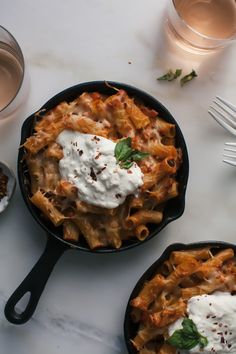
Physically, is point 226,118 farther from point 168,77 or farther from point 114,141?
point 114,141

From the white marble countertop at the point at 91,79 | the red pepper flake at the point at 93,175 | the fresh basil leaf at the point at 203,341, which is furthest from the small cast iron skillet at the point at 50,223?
the fresh basil leaf at the point at 203,341

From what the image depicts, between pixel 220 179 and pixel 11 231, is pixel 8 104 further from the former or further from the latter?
pixel 220 179

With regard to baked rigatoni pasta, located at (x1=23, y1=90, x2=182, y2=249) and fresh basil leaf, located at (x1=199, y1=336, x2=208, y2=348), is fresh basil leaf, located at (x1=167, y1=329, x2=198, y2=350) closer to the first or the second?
fresh basil leaf, located at (x1=199, y1=336, x2=208, y2=348)

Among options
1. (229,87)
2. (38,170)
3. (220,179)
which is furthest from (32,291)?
(229,87)

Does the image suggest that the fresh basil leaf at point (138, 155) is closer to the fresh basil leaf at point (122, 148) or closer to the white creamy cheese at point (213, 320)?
the fresh basil leaf at point (122, 148)

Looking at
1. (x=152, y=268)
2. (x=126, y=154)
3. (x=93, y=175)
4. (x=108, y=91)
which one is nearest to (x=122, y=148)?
(x=126, y=154)

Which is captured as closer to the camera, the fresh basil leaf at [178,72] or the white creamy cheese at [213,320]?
the white creamy cheese at [213,320]

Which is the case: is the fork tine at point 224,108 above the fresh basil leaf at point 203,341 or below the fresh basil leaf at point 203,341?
above
